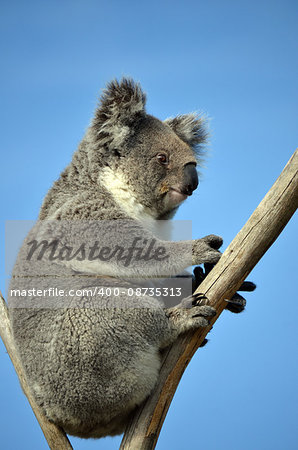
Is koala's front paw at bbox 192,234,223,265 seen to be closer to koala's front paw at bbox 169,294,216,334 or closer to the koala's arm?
the koala's arm

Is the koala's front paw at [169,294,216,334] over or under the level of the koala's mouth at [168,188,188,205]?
under

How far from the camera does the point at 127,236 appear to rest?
2980 millimetres

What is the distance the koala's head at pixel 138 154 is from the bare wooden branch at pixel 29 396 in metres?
1.21

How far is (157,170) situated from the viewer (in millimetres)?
3459

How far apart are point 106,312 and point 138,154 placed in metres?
1.20

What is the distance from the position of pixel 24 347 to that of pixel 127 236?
90 cm

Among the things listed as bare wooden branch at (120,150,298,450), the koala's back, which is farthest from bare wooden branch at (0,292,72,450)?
bare wooden branch at (120,150,298,450)

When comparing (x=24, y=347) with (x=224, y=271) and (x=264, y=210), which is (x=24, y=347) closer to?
(x=224, y=271)

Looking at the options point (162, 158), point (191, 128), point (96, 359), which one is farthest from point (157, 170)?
point (96, 359)

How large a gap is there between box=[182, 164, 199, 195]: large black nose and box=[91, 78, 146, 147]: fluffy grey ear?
1.58ft

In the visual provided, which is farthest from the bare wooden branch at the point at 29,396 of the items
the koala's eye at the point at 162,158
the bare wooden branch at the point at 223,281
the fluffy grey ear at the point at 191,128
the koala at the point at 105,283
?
the fluffy grey ear at the point at 191,128

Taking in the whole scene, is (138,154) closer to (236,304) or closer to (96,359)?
(236,304)

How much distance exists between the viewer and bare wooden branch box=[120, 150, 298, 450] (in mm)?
2828

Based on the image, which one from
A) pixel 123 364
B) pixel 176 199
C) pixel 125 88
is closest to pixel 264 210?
pixel 176 199
